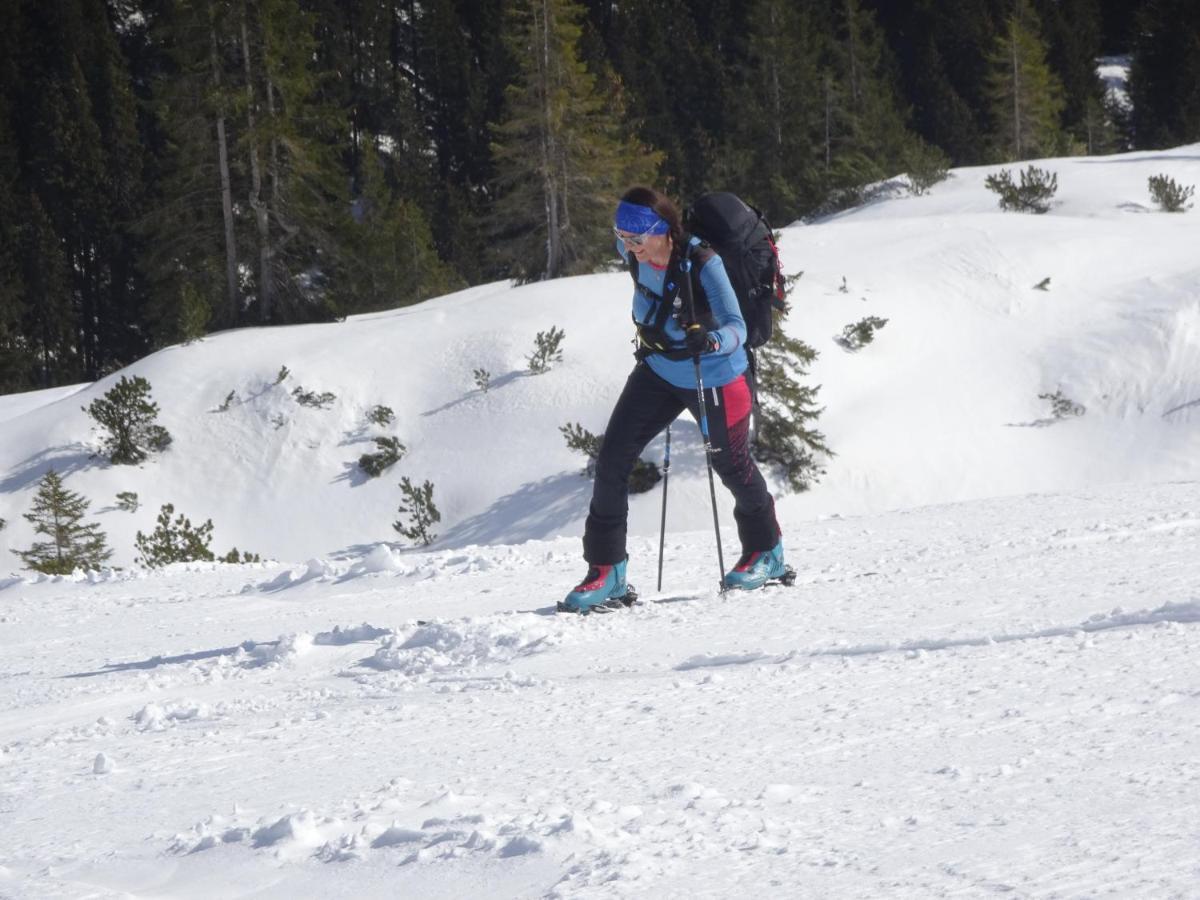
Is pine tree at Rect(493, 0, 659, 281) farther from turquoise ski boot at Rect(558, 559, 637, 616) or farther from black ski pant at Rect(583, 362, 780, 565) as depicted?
turquoise ski boot at Rect(558, 559, 637, 616)

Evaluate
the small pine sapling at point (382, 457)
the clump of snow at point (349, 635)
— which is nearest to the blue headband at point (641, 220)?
the clump of snow at point (349, 635)

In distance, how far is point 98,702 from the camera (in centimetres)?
432

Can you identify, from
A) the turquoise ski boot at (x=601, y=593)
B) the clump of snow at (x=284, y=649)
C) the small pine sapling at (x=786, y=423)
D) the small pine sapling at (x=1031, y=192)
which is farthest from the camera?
the small pine sapling at (x=1031, y=192)

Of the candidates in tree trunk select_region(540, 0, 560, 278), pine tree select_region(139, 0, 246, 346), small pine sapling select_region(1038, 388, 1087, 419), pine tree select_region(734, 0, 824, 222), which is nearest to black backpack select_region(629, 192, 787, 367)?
small pine sapling select_region(1038, 388, 1087, 419)

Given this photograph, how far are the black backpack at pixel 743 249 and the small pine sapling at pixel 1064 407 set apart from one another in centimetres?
1416

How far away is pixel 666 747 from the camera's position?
9.12ft

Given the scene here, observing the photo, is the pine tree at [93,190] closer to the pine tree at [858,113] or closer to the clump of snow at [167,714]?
the pine tree at [858,113]

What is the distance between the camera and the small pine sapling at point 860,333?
65.3 feet

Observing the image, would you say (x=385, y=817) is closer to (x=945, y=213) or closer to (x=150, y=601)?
(x=150, y=601)

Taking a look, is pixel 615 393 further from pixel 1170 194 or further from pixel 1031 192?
pixel 1170 194

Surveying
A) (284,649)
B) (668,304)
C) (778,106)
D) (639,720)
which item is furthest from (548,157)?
(639,720)

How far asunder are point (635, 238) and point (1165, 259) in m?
19.7

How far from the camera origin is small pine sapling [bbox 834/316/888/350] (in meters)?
19.9

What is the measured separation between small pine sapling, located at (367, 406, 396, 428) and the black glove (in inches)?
593
